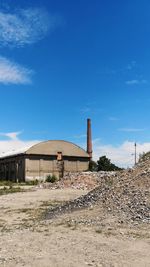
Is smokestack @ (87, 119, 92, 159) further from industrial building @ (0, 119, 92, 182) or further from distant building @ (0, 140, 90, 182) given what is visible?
distant building @ (0, 140, 90, 182)

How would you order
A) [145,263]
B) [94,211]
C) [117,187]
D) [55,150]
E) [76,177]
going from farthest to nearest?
[55,150], [76,177], [117,187], [94,211], [145,263]

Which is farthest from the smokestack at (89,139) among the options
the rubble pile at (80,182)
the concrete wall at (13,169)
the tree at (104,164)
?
the rubble pile at (80,182)

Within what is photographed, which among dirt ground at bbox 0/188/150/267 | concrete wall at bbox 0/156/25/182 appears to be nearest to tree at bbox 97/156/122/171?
concrete wall at bbox 0/156/25/182

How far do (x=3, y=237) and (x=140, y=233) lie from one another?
4303 mm

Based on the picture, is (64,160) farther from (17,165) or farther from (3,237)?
(3,237)

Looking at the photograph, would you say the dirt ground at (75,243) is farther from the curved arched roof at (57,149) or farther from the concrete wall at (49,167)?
the curved arched roof at (57,149)

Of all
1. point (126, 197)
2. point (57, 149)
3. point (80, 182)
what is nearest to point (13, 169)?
point (57, 149)

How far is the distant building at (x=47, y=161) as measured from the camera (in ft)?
234

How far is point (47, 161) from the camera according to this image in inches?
2876

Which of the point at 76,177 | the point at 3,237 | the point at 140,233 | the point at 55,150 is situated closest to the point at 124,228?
the point at 140,233

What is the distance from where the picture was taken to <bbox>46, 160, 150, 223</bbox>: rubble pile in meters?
17.8

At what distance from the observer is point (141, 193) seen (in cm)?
1909

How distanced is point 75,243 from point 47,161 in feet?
194

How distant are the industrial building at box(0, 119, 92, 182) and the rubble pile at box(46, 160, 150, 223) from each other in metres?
48.6
